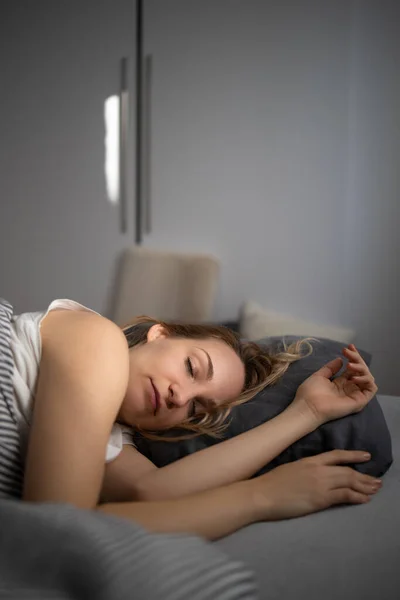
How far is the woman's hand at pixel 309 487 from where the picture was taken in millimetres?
1123

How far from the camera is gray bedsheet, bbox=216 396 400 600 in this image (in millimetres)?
912

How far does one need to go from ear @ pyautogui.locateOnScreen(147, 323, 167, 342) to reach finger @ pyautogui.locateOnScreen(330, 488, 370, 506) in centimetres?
49

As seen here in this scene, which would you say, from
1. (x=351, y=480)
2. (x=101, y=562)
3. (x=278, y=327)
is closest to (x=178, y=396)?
(x=351, y=480)

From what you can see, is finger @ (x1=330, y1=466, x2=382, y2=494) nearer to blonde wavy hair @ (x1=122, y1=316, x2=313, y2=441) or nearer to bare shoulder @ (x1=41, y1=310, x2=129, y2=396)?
blonde wavy hair @ (x1=122, y1=316, x2=313, y2=441)

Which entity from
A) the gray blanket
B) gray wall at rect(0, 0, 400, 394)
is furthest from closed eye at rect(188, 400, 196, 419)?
gray wall at rect(0, 0, 400, 394)

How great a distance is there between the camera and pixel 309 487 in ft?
3.76

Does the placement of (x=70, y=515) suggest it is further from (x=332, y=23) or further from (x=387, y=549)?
(x=332, y=23)

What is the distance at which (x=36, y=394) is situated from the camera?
1161 millimetres

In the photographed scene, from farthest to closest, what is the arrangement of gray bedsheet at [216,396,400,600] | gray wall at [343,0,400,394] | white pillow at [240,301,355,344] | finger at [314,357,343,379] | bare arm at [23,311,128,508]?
white pillow at [240,301,355,344] < gray wall at [343,0,400,394] < finger at [314,357,343,379] < bare arm at [23,311,128,508] < gray bedsheet at [216,396,400,600]

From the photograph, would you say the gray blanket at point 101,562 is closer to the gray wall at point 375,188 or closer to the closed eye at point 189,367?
the closed eye at point 189,367

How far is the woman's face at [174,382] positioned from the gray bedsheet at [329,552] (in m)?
0.28

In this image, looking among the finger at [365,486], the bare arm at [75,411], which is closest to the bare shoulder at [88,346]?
the bare arm at [75,411]

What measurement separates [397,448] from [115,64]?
8.84 feet

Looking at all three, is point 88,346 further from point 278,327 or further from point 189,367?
point 278,327
